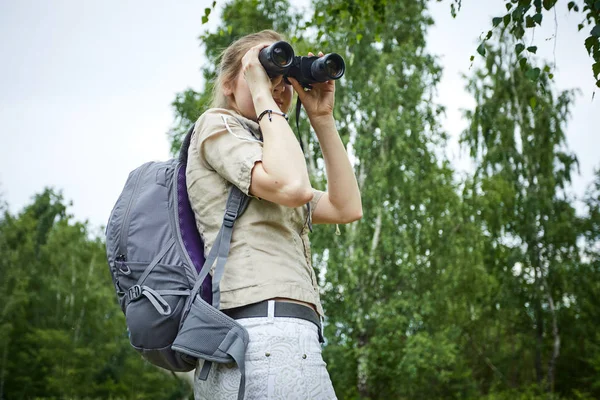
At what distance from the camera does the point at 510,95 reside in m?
19.2

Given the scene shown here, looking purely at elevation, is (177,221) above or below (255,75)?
below

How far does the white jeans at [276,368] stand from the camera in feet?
5.10

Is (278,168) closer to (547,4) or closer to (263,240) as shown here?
(263,240)

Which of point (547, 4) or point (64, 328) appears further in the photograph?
point (64, 328)

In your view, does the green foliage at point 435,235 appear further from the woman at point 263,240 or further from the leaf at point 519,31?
the woman at point 263,240

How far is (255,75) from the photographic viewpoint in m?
1.84

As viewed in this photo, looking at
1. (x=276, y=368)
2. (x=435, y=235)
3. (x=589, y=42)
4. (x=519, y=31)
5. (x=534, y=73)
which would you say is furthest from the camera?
(x=435, y=235)

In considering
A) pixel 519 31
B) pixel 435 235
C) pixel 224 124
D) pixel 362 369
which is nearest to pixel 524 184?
pixel 435 235

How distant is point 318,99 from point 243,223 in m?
0.55

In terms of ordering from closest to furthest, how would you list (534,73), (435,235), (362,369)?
(534,73)
(362,369)
(435,235)

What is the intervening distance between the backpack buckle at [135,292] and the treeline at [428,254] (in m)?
10.6

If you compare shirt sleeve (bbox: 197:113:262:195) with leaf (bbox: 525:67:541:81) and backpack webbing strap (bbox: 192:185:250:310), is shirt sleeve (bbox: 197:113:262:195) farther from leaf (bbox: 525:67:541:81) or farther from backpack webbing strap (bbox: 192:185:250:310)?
leaf (bbox: 525:67:541:81)

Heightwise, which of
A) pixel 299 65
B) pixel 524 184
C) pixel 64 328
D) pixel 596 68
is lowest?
pixel 299 65

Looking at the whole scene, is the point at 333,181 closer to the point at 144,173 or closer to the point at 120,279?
the point at 144,173
